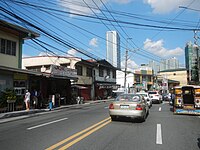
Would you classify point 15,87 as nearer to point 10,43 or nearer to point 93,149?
point 10,43

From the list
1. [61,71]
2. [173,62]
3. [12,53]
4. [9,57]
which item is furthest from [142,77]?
[9,57]

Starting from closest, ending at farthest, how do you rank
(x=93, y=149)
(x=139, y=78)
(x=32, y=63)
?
(x=93, y=149) → (x=32, y=63) → (x=139, y=78)

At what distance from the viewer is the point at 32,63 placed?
37.6m

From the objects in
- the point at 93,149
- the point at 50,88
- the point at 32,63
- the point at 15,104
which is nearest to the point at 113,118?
the point at 93,149

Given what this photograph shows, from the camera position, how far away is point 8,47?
20.7 meters

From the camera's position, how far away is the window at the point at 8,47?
19969 millimetres

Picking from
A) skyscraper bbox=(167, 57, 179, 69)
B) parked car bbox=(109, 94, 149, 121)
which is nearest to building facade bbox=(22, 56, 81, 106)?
parked car bbox=(109, 94, 149, 121)

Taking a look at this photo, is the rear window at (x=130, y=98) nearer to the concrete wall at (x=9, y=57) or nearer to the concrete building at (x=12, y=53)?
the concrete building at (x=12, y=53)

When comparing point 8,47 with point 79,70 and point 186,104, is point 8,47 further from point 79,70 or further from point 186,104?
point 79,70

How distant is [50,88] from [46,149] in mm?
21565

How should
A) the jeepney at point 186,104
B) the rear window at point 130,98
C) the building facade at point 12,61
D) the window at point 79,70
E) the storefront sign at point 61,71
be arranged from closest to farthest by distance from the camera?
the rear window at point 130,98, the jeepney at point 186,104, the building facade at point 12,61, the storefront sign at point 61,71, the window at point 79,70

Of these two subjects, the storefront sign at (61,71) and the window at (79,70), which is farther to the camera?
the window at (79,70)

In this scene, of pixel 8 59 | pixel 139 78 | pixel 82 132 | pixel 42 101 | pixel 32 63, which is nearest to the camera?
pixel 82 132

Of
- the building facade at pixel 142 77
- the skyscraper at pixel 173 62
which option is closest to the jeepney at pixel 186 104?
the skyscraper at pixel 173 62
